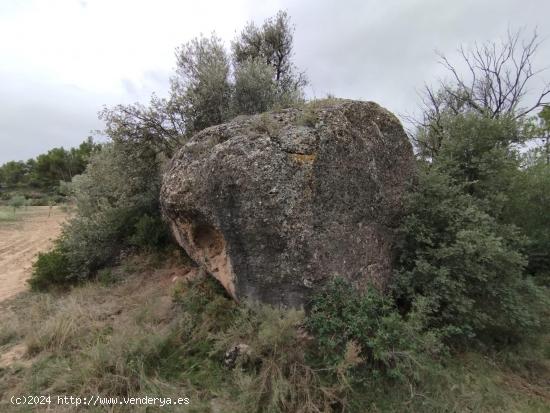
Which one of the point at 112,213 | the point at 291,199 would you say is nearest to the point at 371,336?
the point at 291,199

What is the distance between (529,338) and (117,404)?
5509mm

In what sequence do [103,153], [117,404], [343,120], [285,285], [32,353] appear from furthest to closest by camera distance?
[103,153] < [343,120] < [32,353] < [285,285] < [117,404]

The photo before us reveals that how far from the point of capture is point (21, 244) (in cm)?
1274

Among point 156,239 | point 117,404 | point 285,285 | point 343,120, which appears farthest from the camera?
point 156,239

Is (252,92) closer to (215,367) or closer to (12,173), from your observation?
(215,367)

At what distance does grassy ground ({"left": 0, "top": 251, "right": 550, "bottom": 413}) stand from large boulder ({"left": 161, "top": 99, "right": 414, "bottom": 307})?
0.55 m

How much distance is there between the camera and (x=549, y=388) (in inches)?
185

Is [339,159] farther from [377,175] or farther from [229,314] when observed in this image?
[229,314]

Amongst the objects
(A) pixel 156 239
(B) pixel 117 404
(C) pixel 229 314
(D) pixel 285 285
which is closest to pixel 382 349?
(D) pixel 285 285

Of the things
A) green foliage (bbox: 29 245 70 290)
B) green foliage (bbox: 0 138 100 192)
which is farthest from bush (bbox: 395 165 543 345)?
green foliage (bbox: 0 138 100 192)

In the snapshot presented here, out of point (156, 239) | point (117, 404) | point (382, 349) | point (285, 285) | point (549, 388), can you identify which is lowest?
point (549, 388)

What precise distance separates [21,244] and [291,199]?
12.2 meters

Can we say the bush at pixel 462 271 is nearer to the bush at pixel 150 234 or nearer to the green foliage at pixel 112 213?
the bush at pixel 150 234

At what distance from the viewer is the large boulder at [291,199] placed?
454cm
